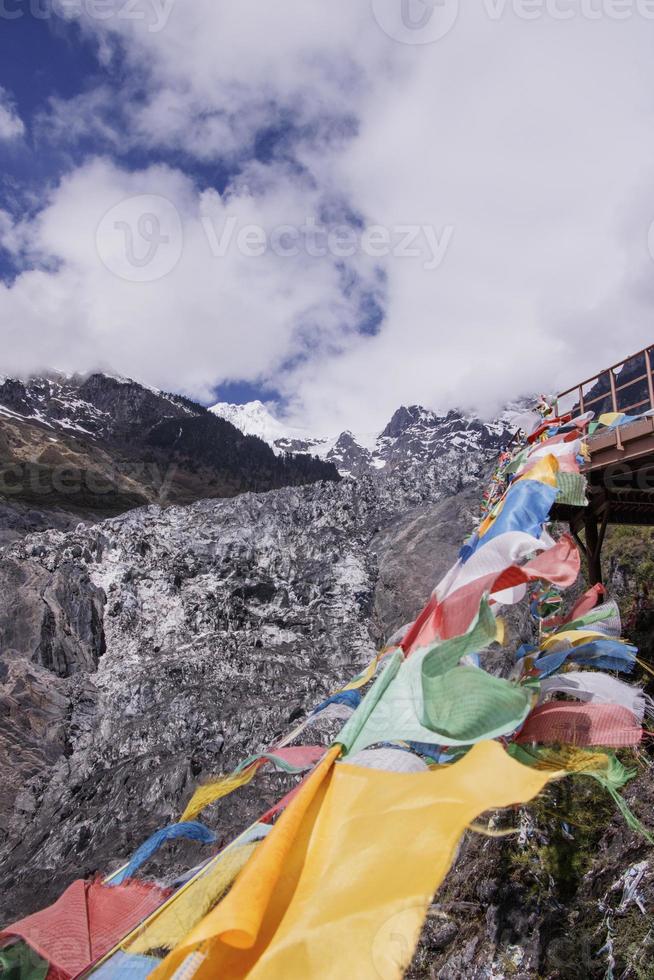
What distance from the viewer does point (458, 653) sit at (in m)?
2.33

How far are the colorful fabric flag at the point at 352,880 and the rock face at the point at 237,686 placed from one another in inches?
130

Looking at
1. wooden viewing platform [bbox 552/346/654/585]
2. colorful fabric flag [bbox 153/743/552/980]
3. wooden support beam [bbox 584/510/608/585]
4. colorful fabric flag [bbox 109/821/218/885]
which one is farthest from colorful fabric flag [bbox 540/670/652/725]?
wooden support beam [bbox 584/510/608/585]

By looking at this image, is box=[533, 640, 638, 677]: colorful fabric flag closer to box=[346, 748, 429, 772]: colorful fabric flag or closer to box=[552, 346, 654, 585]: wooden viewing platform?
box=[346, 748, 429, 772]: colorful fabric flag

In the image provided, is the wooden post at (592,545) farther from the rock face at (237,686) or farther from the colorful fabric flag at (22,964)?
the colorful fabric flag at (22,964)

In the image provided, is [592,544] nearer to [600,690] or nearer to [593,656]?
[593,656]

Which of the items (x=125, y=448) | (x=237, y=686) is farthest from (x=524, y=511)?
(x=125, y=448)

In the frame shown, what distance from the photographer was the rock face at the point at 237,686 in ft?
15.2

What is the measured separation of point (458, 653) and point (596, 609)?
7.00ft

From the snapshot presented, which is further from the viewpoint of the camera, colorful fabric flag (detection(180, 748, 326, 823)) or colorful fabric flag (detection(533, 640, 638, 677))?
colorful fabric flag (detection(180, 748, 326, 823))

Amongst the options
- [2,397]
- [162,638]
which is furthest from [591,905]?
[2,397]

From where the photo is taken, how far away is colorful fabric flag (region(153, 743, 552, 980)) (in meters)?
1.51

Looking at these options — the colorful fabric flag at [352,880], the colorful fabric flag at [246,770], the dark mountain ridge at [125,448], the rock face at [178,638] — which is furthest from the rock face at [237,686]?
the dark mountain ridge at [125,448]

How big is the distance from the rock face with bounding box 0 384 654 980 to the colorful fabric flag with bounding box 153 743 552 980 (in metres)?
3.30

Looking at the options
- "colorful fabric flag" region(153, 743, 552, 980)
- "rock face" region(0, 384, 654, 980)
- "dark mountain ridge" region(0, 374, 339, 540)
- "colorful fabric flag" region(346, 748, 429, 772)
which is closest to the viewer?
"colorful fabric flag" region(153, 743, 552, 980)
